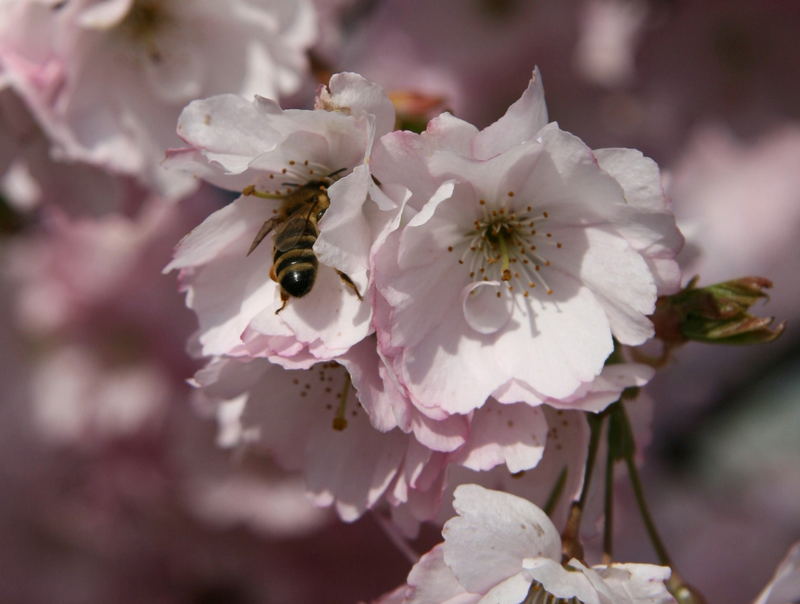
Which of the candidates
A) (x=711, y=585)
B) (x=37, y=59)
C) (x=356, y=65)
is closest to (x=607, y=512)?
(x=37, y=59)

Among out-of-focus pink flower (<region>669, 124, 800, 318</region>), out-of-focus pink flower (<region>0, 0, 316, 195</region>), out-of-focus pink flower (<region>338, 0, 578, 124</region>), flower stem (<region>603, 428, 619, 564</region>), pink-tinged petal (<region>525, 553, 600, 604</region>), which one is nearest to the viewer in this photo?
pink-tinged petal (<region>525, 553, 600, 604</region>)

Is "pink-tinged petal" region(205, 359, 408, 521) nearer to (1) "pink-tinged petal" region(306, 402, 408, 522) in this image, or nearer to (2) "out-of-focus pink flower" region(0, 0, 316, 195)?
(1) "pink-tinged petal" region(306, 402, 408, 522)

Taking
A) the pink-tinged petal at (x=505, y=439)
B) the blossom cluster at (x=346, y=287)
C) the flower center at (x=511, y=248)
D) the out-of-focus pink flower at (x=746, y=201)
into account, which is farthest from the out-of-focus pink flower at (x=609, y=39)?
the pink-tinged petal at (x=505, y=439)

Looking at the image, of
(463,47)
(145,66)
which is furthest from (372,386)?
(463,47)

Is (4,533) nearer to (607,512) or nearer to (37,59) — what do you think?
(37,59)

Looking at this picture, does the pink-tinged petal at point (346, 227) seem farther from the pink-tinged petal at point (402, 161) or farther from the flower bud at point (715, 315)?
the flower bud at point (715, 315)

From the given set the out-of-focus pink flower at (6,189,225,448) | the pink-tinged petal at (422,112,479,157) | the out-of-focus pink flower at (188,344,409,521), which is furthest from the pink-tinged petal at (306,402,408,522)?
the out-of-focus pink flower at (6,189,225,448)

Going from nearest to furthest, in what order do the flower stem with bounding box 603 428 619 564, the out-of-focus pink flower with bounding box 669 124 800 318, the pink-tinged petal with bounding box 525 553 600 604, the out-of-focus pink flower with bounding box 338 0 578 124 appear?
the pink-tinged petal with bounding box 525 553 600 604
the flower stem with bounding box 603 428 619 564
the out-of-focus pink flower with bounding box 338 0 578 124
the out-of-focus pink flower with bounding box 669 124 800 318

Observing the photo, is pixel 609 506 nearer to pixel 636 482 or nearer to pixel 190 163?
pixel 636 482
